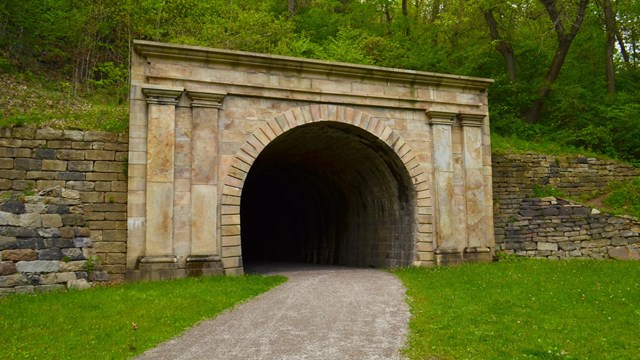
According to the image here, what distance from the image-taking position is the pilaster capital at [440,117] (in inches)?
586

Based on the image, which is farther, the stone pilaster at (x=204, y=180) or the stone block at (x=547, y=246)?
the stone block at (x=547, y=246)

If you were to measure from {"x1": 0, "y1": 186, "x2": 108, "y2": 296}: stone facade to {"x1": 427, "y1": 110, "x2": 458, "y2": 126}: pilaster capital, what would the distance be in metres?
9.25

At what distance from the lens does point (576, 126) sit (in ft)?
78.2

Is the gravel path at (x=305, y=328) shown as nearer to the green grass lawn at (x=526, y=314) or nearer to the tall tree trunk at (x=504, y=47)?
the green grass lawn at (x=526, y=314)

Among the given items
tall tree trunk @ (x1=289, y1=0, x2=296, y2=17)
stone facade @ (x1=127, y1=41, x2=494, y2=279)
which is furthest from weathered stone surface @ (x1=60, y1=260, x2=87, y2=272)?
tall tree trunk @ (x1=289, y1=0, x2=296, y2=17)

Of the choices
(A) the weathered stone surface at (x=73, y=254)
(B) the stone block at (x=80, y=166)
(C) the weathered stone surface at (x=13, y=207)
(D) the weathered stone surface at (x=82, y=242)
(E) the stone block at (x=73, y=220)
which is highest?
(B) the stone block at (x=80, y=166)

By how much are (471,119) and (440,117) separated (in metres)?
1.04

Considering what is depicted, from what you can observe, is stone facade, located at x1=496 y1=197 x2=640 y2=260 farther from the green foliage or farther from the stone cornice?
the stone cornice

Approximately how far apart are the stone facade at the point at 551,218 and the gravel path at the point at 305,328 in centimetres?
713

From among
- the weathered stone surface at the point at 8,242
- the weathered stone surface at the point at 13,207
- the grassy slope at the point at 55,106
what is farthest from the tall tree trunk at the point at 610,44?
the weathered stone surface at the point at 8,242

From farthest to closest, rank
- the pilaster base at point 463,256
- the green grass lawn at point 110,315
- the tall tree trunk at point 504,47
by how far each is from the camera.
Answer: the tall tree trunk at point 504,47
the pilaster base at point 463,256
the green grass lawn at point 110,315

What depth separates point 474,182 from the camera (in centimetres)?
1503

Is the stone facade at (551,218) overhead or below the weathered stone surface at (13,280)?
overhead

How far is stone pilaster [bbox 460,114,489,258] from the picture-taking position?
14789 mm
